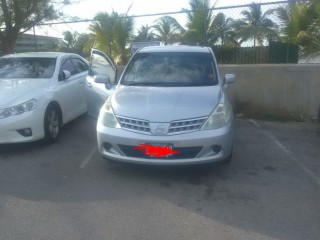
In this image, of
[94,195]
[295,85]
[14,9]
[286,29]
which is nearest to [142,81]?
[94,195]

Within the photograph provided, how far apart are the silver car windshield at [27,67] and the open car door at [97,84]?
0.71m

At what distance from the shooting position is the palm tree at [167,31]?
14.1 metres

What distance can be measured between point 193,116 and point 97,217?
5.42ft

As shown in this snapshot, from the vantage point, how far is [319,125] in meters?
8.48

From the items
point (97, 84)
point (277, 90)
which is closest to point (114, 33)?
point (277, 90)

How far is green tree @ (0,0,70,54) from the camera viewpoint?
36.6ft

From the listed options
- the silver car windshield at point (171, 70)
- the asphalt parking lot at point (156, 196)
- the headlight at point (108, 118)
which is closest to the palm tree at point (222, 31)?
the silver car windshield at point (171, 70)

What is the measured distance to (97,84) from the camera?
23.5 feet

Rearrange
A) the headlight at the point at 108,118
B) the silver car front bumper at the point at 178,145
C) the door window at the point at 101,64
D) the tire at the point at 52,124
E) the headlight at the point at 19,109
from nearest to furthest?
the silver car front bumper at the point at 178,145 < the headlight at the point at 108,118 < the headlight at the point at 19,109 < the tire at the point at 52,124 < the door window at the point at 101,64

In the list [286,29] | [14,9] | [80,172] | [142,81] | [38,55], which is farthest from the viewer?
[286,29]

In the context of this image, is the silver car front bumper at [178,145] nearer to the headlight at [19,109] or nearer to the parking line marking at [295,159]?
the parking line marking at [295,159]

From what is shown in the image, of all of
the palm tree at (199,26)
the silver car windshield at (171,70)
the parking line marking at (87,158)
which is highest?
the palm tree at (199,26)

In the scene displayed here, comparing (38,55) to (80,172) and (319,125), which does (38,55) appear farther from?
(319,125)

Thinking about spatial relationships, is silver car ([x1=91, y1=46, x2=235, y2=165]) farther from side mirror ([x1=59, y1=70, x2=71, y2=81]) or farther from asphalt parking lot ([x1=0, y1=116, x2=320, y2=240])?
side mirror ([x1=59, y1=70, x2=71, y2=81])
